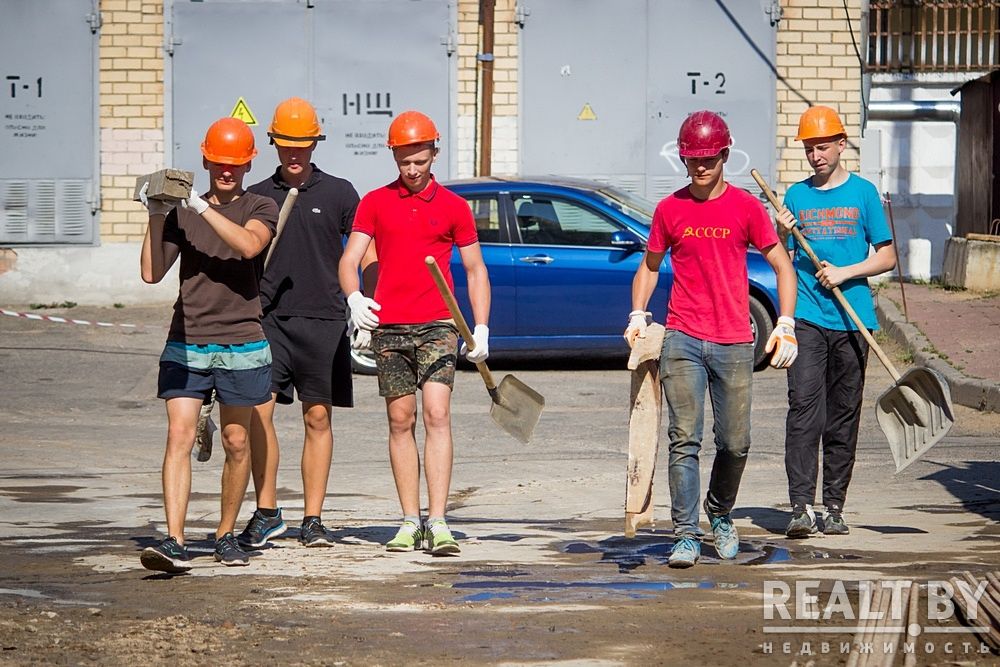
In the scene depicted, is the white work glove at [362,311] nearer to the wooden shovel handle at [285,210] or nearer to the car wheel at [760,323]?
the wooden shovel handle at [285,210]

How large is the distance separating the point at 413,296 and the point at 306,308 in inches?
22.1

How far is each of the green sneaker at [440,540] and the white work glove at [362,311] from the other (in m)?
0.90

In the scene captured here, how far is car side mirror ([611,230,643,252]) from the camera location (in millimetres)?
13258

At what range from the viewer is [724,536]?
6.61m

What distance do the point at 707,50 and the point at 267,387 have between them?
12.7 m

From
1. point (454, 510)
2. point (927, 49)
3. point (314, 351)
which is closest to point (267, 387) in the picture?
point (314, 351)

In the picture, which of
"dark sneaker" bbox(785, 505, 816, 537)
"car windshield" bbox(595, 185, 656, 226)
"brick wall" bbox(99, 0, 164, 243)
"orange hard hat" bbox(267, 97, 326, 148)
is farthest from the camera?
"brick wall" bbox(99, 0, 164, 243)

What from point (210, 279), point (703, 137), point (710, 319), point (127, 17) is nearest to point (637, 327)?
point (710, 319)

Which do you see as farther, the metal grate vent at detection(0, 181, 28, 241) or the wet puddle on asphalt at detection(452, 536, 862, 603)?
the metal grate vent at detection(0, 181, 28, 241)

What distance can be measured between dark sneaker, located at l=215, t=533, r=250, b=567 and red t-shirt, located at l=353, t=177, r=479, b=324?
1148mm

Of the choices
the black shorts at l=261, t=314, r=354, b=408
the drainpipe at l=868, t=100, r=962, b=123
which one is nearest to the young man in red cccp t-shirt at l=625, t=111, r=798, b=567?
the black shorts at l=261, t=314, r=354, b=408

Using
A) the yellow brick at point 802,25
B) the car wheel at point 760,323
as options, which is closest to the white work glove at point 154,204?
the car wheel at point 760,323

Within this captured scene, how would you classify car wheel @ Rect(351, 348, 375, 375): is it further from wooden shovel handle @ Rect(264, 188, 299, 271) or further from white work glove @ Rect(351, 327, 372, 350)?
white work glove @ Rect(351, 327, 372, 350)

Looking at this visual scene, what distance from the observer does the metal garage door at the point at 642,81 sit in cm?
1841
